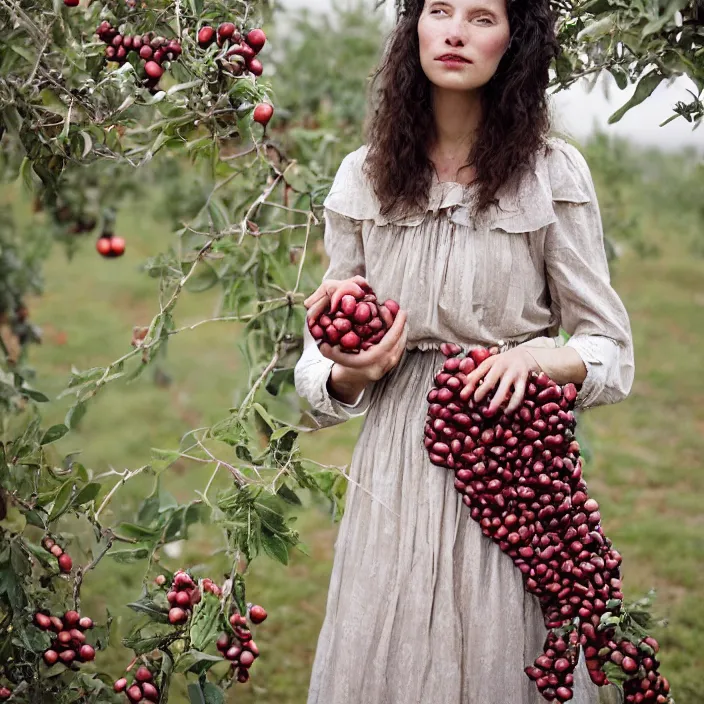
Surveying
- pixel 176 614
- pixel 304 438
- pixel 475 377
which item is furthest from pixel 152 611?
pixel 304 438

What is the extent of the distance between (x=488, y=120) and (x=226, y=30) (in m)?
0.58

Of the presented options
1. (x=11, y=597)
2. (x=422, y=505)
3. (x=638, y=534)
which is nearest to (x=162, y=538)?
(x=11, y=597)

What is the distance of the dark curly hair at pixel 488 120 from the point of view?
1.63 m

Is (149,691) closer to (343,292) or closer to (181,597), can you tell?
(181,597)

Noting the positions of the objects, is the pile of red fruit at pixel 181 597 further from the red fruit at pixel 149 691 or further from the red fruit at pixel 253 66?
the red fruit at pixel 253 66

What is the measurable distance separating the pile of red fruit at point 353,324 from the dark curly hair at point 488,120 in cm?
22

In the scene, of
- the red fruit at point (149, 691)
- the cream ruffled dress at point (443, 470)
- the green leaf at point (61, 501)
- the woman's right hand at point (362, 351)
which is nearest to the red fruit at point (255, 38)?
the cream ruffled dress at point (443, 470)

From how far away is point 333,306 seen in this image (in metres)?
1.53

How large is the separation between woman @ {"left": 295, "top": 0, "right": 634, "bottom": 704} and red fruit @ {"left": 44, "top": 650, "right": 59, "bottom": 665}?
655mm

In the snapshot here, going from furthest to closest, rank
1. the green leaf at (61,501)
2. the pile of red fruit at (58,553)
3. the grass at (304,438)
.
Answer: the grass at (304,438) < the pile of red fruit at (58,553) < the green leaf at (61,501)

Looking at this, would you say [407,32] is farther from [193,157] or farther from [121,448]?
[121,448]

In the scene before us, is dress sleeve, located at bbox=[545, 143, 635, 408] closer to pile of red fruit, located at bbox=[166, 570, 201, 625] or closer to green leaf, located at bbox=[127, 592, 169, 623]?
pile of red fruit, located at bbox=[166, 570, 201, 625]

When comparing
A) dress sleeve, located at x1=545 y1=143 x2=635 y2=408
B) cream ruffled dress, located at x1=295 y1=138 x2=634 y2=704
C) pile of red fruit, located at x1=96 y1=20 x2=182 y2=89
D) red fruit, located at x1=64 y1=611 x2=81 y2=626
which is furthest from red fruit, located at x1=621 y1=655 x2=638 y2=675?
pile of red fruit, located at x1=96 y1=20 x2=182 y2=89

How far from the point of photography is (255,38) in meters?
1.86
